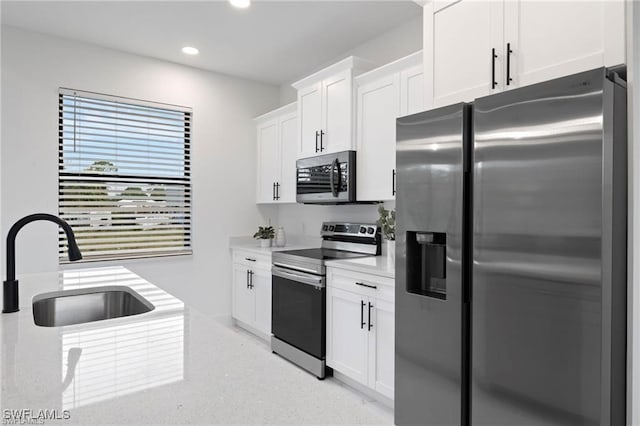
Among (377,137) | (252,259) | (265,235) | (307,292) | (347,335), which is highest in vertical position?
(377,137)

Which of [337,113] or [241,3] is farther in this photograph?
[337,113]

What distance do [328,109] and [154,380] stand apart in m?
2.69

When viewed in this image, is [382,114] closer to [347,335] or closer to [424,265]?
[424,265]

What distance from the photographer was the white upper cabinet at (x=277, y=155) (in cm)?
383

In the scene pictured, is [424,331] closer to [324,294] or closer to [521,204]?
[521,204]

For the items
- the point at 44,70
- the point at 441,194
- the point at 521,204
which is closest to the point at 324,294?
the point at 441,194

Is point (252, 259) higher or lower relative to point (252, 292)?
higher

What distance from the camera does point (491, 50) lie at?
1.82 meters

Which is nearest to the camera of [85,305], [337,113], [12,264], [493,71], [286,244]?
[12,264]

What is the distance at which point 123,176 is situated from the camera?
12.1ft

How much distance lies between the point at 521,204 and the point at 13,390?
1588 millimetres

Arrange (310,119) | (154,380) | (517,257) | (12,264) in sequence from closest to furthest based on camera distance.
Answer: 1. (154,380)
2. (12,264)
3. (517,257)
4. (310,119)

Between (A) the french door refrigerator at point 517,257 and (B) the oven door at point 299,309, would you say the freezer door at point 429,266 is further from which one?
(B) the oven door at point 299,309

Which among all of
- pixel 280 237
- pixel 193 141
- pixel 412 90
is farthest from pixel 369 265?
pixel 193 141
